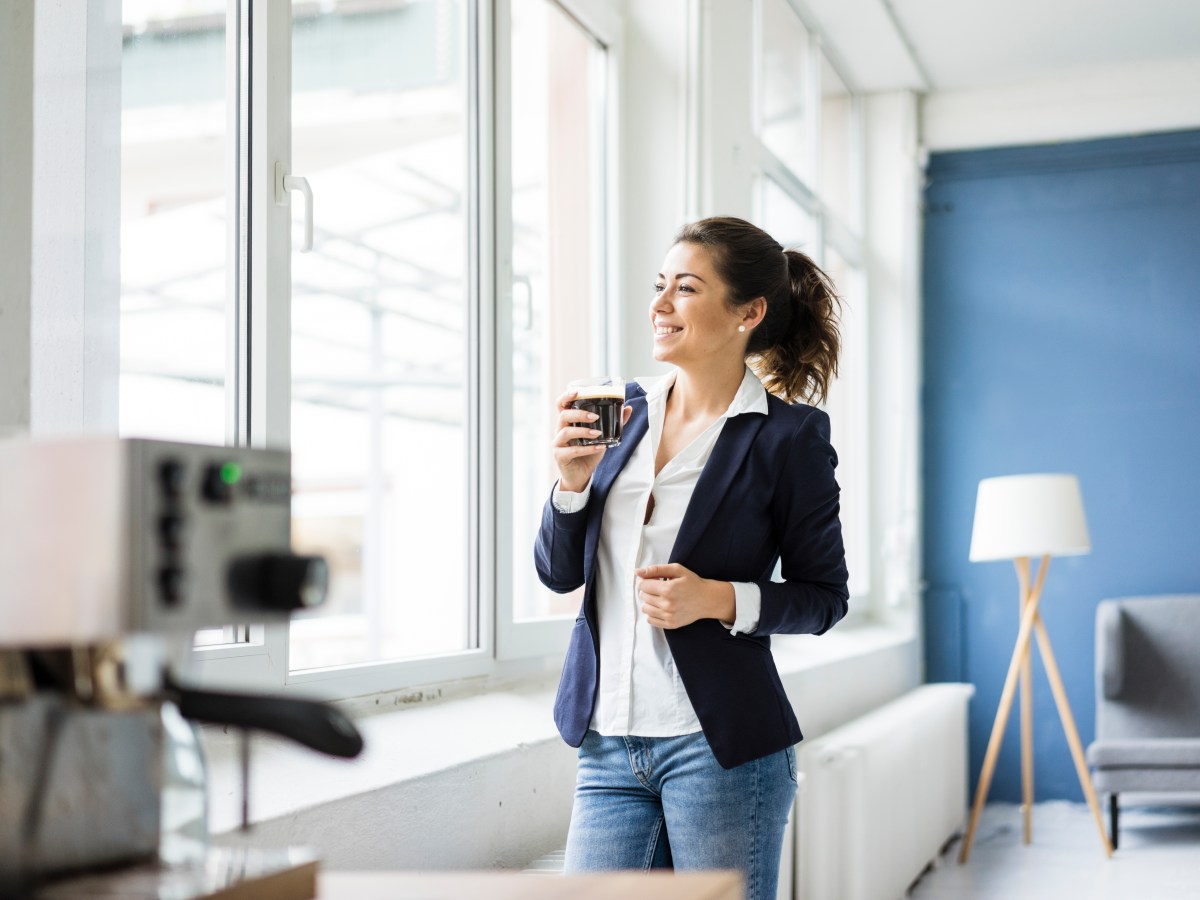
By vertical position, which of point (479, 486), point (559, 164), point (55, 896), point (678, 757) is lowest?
point (678, 757)

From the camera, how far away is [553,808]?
7.88 ft

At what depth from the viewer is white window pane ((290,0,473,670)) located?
278 centimetres

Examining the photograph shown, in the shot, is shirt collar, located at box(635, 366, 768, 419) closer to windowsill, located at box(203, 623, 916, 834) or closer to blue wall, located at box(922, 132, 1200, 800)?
windowsill, located at box(203, 623, 916, 834)

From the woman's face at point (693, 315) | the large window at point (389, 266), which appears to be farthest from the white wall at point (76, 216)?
the woman's face at point (693, 315)

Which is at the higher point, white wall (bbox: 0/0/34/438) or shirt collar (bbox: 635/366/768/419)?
white wall (bbox: 0/0/34/438)

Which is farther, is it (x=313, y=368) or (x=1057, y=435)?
(x=1057, y=435)

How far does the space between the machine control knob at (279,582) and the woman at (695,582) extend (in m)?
0.93

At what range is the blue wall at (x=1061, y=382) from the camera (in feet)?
18.4

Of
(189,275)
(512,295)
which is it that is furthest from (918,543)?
(189,275)

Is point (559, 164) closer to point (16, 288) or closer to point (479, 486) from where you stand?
point (479, 486)

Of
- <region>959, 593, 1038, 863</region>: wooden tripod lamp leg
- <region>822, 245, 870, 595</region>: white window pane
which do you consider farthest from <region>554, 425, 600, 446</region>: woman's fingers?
<region>822, 245, 870, 595</region>: white window pane

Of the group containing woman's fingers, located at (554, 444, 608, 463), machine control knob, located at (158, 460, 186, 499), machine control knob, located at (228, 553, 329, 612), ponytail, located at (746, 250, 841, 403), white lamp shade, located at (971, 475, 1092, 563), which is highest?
ponytail, located at (746, 250, 841, 403)

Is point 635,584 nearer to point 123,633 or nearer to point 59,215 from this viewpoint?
point 59,215

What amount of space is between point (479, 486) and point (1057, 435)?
379 cm
